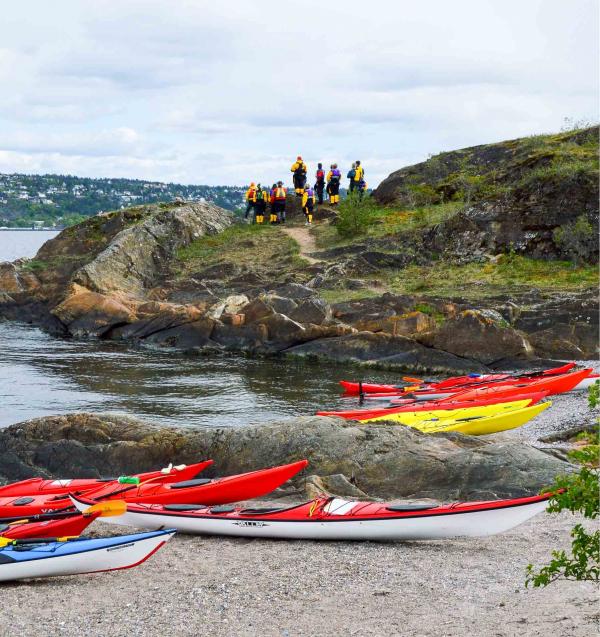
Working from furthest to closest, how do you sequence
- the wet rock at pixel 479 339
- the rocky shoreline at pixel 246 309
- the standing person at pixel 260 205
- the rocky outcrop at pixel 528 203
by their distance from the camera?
the standing person at pixel 260 205, the rocky outcrop at pixel 528 203, the rocky shoreline at pixel 246 309, the wet rock at pixel 479 339

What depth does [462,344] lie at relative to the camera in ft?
86.2

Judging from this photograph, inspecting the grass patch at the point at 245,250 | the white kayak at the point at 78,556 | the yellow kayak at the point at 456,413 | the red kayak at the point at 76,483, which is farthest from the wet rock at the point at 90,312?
the white kayak at the point at 78,556

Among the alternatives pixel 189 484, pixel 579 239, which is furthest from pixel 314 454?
pixel 579 239

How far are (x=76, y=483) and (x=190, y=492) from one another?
A: 219 centimetres

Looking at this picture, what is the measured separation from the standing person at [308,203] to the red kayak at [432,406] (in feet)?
72.2

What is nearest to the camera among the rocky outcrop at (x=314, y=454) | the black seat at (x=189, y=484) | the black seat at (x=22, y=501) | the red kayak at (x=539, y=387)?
the rocky outcrop at (x=314, y=454)

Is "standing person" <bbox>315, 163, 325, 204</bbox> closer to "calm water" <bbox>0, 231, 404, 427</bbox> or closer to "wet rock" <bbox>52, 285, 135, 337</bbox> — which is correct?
"wet rock" <bbox>52, 285, 135, 337</bbox>

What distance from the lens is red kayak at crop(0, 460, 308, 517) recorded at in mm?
13141

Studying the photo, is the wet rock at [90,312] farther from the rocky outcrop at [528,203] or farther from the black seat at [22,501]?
the black seat at [22,501]

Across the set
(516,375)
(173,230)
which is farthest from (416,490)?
(173,230)

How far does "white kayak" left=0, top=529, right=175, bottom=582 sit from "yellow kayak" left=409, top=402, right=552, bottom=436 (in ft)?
27.9

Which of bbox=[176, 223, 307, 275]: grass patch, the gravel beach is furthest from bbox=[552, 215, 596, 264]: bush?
the gravel beach

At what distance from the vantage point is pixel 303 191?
4141 centimetres

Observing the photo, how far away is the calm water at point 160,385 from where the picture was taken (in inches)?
856
